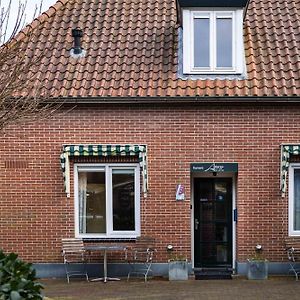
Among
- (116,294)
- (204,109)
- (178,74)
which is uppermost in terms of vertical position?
(178,74)

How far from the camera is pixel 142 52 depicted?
44.6 ft

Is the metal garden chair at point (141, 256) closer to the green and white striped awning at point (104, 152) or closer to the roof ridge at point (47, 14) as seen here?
the green and white striped awning at point (104, 152)

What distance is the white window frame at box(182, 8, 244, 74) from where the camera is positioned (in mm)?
13055

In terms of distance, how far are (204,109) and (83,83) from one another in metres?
2.88

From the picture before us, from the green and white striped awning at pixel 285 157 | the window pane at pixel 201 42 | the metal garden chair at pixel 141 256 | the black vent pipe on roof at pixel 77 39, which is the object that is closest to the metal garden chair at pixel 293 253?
the green and white striped awning at pixel 285 157

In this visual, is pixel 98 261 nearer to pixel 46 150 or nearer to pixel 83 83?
pixel 46 150

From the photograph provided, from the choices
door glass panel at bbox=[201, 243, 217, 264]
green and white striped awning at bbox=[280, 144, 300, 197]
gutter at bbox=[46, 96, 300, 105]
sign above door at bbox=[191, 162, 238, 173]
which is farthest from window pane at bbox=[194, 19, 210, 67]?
door glass panel at bbox=[201, 243, 217, 264]

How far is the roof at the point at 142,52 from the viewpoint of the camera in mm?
12719

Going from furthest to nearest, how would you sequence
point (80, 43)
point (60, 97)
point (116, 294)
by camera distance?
point (80, 43) < point (60, 97) < point (116, 294)

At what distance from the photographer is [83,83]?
12891mm

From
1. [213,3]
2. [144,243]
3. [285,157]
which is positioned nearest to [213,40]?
[213,3]

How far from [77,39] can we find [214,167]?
461cm

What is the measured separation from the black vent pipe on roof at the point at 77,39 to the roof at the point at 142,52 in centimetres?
20

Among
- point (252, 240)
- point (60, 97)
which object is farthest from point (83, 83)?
point (252, 240)
